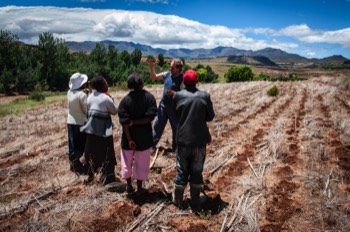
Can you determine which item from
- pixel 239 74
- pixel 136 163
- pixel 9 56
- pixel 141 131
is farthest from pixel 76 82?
pixel 239 74

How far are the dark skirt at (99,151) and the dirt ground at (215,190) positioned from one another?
1.12 ft

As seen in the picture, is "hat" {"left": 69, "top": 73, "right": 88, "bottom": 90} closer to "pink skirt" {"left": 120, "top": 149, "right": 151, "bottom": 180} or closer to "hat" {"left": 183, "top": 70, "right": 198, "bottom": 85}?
"pink skirt" {"left": 120, "top": 149, "right": 151, "bottom": 180}

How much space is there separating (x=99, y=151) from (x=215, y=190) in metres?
1.96

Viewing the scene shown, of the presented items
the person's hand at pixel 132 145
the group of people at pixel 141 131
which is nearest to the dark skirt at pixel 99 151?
the group of people at pixel 141 131

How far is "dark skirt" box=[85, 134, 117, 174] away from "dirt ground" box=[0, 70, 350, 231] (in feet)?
1.12

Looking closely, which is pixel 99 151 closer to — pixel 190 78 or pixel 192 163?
pixel 192 163

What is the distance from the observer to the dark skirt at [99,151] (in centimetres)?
488

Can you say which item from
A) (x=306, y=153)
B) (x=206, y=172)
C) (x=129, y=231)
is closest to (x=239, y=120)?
(x=306, y=153)

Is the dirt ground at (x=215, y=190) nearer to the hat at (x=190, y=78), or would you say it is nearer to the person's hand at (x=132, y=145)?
the person's hand at (x=132, y=145)

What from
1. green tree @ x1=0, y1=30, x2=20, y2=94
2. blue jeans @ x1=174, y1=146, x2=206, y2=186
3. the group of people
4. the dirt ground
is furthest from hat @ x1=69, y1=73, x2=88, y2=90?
green tree @ x1=0, y1=30, x2=20, y2=94

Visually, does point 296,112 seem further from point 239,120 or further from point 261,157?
point 261,157

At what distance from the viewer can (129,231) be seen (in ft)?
12.3

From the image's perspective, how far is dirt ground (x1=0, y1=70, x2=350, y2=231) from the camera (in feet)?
13.0

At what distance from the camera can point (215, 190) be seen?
16.7ft
